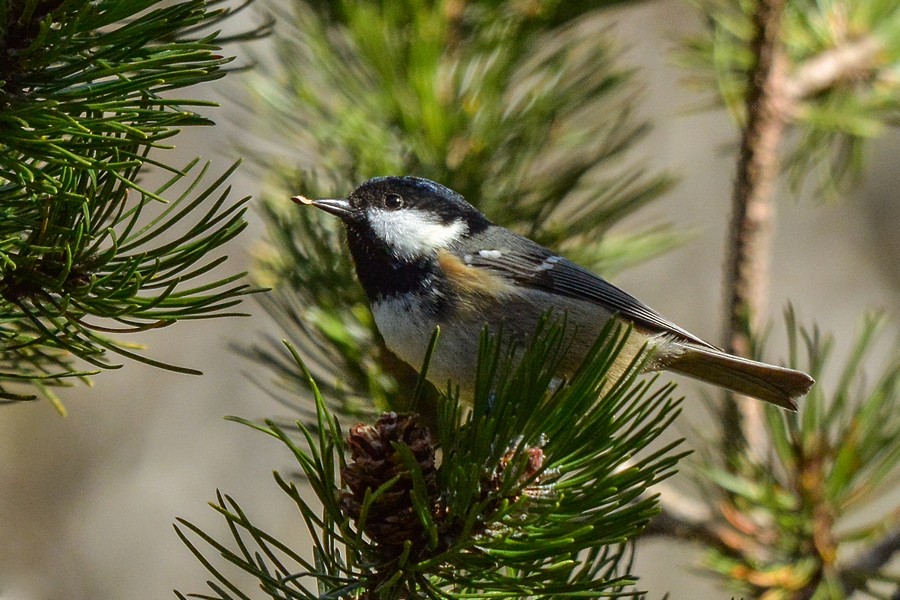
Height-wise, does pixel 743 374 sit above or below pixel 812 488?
above

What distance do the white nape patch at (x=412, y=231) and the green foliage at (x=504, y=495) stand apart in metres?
0.88

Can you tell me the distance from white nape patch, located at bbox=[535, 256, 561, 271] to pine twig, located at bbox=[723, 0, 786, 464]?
14.4 inches

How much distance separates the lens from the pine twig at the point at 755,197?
2.04 metres

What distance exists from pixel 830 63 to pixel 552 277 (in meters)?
0.95

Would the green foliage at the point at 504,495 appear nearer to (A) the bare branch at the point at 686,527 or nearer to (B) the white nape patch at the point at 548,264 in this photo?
(A) the bare branch at the point at 686,527

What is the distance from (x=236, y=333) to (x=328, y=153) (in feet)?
11.8

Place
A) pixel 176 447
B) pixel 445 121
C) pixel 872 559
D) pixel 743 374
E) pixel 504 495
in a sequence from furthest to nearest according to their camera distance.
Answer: pixel 176 447 < pixel 445 121 < pixel 743 374 < pixel 872 559 < pixel 504 495

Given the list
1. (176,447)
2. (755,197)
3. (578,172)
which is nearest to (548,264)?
(578,172)

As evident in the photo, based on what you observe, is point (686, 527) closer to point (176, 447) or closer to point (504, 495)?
point (504, 495)

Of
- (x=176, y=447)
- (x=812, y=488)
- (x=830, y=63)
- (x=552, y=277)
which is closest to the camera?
(x=812, y=488)

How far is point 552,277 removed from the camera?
2.17 meters

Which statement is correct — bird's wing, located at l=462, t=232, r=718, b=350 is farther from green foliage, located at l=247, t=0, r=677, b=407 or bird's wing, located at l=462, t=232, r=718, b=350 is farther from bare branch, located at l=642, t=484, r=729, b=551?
bare branch, located at l=642, t=484, r=729, b=551

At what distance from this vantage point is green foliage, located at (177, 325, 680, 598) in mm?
1179

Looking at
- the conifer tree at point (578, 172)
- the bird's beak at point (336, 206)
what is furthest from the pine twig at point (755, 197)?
the bird's beak at point (336, 206)
